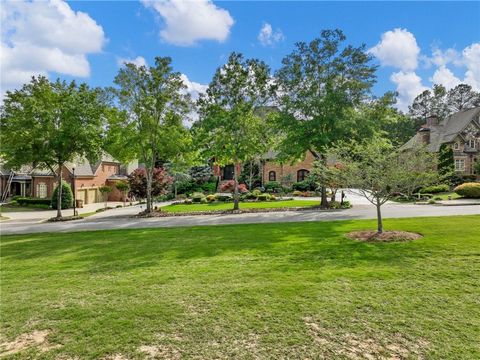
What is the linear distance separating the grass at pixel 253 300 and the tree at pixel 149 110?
490 inches

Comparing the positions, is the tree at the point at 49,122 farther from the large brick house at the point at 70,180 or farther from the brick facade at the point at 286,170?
the brick facade at the point at 286,170

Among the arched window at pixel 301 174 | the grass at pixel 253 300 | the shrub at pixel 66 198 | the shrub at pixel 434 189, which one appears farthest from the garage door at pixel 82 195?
the shrub at pixel 434 189

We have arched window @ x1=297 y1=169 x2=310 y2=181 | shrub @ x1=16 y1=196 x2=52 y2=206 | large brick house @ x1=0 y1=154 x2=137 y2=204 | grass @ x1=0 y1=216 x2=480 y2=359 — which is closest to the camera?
grass @ x1=0 y1=216 x2=480 y2=359

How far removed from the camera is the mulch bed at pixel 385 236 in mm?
10227

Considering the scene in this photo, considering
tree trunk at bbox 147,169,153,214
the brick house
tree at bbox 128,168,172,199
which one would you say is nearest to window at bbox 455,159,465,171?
the brick house

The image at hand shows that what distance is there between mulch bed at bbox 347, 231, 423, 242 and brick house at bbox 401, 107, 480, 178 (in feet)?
105

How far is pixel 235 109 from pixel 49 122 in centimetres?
1224

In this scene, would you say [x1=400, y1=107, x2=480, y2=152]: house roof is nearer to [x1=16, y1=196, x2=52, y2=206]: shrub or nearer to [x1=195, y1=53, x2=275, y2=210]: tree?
[x1=195, y1=53, x2=275, y2=210]: tree

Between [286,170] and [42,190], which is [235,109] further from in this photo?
[42,190]

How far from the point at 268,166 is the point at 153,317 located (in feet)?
129

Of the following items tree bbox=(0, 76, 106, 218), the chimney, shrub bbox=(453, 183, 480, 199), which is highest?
the chimney

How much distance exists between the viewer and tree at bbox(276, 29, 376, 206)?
20969 mm

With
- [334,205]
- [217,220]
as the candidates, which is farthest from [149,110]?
[334,205]

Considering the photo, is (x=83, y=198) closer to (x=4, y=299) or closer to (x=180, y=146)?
(x=180, y=146)
